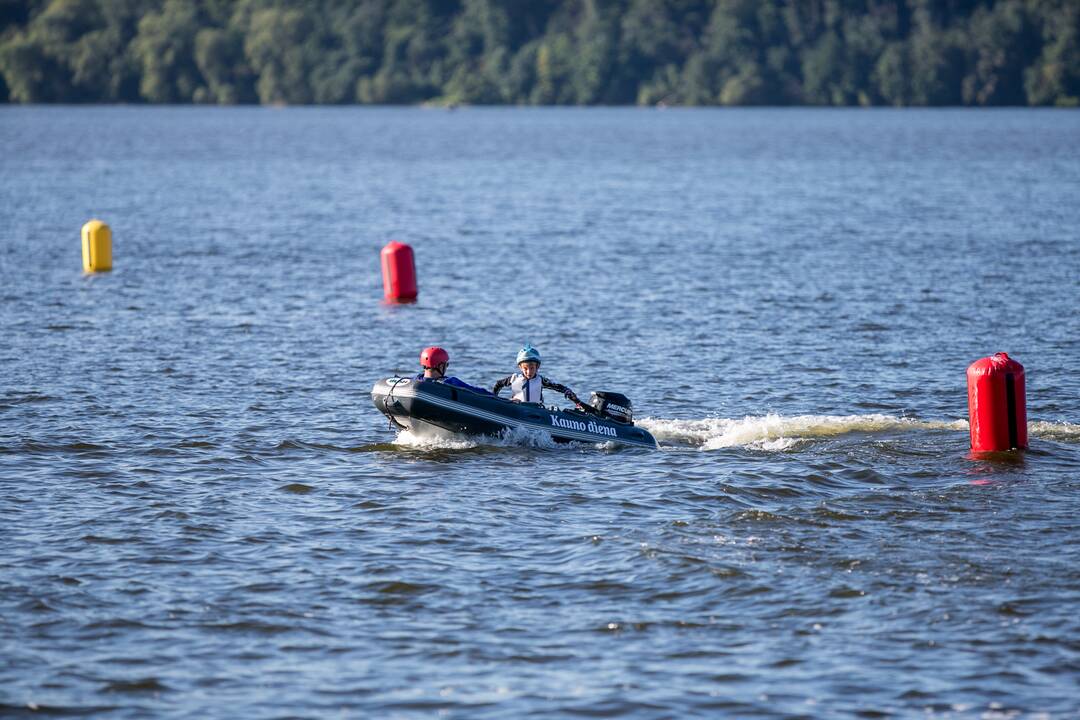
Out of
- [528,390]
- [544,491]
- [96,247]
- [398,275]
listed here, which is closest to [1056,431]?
[528,390]

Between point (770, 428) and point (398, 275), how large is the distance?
13.6m

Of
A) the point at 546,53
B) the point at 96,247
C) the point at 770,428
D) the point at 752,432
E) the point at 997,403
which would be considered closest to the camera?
the point at 997,403

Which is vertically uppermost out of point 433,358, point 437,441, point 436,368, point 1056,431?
point 433,358

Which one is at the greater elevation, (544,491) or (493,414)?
(493,414)

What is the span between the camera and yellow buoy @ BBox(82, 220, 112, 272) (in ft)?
112

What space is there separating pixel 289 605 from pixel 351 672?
1.55 meters

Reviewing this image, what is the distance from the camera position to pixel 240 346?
25297 millimetres

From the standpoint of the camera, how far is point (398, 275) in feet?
101

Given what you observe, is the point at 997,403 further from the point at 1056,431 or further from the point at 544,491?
the point at 544,491

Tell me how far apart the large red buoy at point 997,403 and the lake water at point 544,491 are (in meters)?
0.35

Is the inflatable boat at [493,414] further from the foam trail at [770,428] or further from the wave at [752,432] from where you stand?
the foam trail at [770,428]

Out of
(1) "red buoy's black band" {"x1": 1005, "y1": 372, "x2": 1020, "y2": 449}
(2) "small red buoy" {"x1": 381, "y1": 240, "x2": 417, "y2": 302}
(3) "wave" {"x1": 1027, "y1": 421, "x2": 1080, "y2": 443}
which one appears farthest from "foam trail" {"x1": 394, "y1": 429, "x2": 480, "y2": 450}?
(2) "small red buoy" {"x1": 381, "y1": 240, "x2": 417, "y2": 302}

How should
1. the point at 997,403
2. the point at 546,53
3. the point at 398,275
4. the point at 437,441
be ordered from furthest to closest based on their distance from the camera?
the point at 546,53 → the point at 398,275 → the point at 437,441 → the point at 997,403

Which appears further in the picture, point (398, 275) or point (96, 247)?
point (96, 247)
